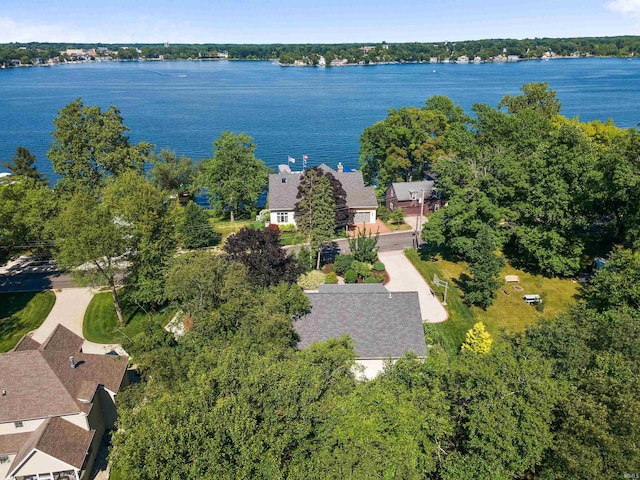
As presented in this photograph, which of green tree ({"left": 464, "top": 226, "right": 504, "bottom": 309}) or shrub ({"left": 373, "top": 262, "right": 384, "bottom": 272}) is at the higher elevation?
green tree ({"left": 464, "top": 226, "right": 504, "bottom": 309})

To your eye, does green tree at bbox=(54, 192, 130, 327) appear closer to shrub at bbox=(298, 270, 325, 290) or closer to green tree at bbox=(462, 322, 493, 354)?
shrub at bbox=(298, 270, 325, 290)

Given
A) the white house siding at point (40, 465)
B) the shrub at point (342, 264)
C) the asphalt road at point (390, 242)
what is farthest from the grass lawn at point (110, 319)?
the asphalt road at point (390, 242)

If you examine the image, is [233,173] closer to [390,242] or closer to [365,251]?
[390,242]

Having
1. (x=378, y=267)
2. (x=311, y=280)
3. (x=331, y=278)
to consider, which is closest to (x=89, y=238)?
(x=311, y=280)

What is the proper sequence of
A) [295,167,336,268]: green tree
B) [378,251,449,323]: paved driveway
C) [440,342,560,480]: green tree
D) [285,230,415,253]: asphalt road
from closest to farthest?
1. [440,342,560,480]: green tree
2. [378,251,449,323]: paved driveway
3. [295,167,336,268]: green tree
4. [285,230,415,253]: asphalt road

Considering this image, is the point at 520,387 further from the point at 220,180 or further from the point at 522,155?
the point at 220,180

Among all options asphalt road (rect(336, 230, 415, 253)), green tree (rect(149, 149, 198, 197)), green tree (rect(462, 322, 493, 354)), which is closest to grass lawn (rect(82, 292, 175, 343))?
asphalt road (rect(336, 230, 415, 253))

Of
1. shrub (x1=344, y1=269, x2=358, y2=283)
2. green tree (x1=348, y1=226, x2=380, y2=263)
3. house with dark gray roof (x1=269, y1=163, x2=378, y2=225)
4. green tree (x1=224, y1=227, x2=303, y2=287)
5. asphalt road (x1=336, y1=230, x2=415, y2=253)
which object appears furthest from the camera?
house with dark gray roof (x1=269, y1=163, x2=378, y2=225)
